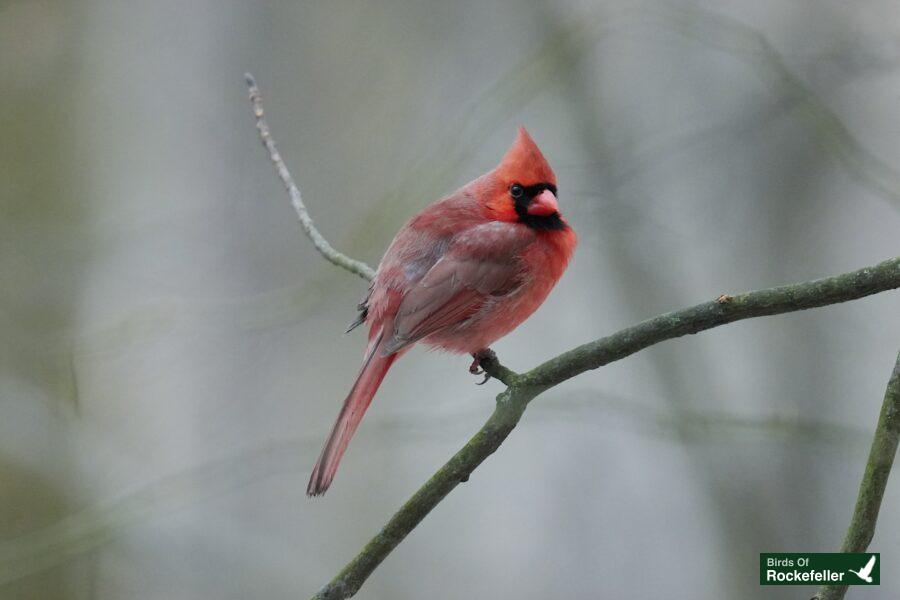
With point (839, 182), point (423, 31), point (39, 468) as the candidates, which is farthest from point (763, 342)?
point (39, 468)

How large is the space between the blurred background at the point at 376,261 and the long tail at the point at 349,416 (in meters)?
1.73

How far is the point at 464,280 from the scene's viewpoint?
2467mm

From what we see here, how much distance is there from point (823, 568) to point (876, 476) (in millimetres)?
673

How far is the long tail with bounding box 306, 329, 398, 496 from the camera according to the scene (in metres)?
1.85

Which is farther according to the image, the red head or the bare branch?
the red head

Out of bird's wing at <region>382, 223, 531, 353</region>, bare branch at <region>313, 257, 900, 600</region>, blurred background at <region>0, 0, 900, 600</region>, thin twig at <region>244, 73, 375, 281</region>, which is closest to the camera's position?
bare branch at <region>313, 257, 900, 600</region>

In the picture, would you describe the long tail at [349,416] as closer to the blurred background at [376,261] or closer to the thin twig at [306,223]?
the thin twig at [306,223]

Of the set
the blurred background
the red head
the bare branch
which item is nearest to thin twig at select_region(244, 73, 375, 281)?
the red head

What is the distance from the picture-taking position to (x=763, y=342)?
161 inches

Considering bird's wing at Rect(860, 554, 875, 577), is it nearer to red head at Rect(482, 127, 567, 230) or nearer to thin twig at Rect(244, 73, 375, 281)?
red head at Rect(482, 127, 567, 230)

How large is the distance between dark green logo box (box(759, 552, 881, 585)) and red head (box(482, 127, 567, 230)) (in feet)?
3.23

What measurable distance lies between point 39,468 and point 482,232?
2951 millimetres

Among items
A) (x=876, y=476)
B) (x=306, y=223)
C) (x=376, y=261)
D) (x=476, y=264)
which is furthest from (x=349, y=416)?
(x=376, y=261)

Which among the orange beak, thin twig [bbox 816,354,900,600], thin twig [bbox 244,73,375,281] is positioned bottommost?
thin twig [bbox 816,354,900,600]
